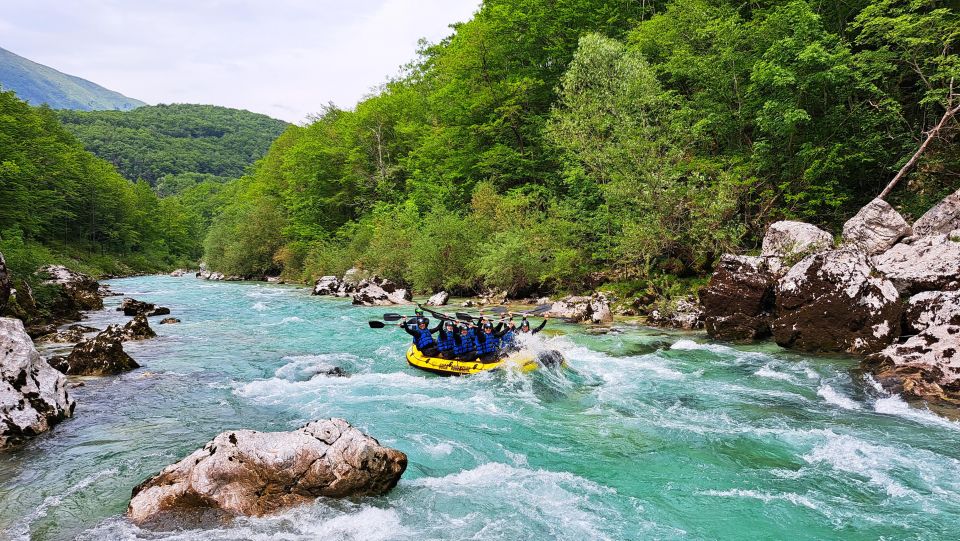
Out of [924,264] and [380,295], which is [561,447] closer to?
[924,264]

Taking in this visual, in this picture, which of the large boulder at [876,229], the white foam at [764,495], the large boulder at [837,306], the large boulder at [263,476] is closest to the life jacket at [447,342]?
the large boulder at [263,476]

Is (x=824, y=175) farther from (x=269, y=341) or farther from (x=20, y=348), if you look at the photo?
(x=20, y=348)

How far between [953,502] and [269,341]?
16341 millimetres

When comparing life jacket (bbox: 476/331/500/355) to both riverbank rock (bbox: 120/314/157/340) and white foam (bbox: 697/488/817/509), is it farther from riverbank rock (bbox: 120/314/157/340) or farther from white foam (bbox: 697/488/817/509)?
riverbank rock (bbox: 120/314/157/340)

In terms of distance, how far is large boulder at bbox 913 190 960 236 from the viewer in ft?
45.9

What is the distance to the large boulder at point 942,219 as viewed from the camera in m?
14.0

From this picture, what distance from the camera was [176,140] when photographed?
14362cm

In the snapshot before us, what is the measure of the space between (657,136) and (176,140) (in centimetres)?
15701

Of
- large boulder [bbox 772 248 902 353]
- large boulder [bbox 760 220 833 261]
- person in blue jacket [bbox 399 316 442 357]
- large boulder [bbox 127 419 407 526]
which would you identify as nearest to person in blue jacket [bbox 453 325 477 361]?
person in blue jacket [bbox 399 316 442 357]

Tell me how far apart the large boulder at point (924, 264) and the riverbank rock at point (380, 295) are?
1937 cm

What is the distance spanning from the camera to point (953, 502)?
19.2 ft

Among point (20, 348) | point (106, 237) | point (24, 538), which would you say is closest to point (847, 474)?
point (24, 538)

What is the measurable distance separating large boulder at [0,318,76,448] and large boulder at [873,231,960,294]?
18.0 meters

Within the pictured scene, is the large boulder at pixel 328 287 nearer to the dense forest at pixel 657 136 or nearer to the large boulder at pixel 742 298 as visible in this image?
the dense forest at pixel 657 136
